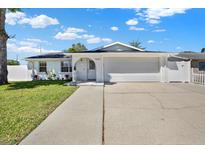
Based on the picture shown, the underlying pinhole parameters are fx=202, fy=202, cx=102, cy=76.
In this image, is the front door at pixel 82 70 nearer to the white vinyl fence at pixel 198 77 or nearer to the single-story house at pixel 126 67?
the single-story house at pixel 126 67

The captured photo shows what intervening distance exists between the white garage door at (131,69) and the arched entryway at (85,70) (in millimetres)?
1404

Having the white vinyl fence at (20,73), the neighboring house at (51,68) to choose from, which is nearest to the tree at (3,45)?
the neighboring house at (51,68)

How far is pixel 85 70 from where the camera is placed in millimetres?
19312

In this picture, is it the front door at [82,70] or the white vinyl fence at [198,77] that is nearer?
the white vinyl fence at [198,77]

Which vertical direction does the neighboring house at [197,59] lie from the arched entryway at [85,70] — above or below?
above

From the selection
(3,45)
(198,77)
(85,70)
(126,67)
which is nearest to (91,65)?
(85,70)

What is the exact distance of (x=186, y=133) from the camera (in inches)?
193

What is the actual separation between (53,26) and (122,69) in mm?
19842

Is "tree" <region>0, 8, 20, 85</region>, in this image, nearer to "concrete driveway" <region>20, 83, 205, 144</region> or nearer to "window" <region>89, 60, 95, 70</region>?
"window" <region>89, 60, 95, 70</region>

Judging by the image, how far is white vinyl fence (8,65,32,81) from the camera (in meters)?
23.4

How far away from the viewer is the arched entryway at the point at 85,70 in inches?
760

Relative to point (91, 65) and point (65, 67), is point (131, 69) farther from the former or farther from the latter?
point (65, 67)
